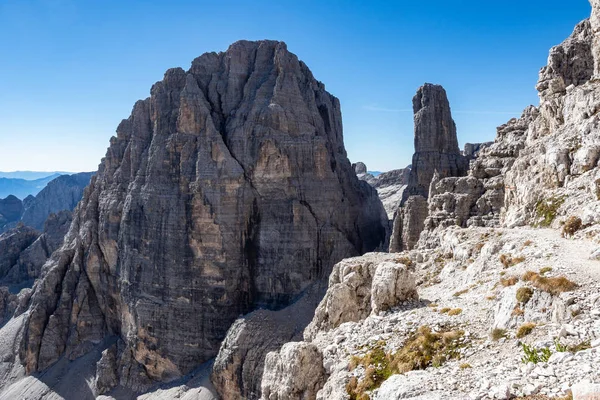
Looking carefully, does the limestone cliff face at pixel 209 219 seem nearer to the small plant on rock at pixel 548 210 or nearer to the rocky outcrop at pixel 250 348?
the rocky outcrop at pixel 250 348

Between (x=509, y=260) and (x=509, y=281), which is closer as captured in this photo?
(x=509, y=281)

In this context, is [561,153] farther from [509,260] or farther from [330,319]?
[330,319]

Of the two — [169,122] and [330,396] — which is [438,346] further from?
[169,122]

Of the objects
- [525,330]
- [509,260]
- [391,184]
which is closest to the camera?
[525,330]

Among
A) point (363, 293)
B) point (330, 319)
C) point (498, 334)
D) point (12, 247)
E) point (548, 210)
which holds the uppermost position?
point (548, 210)

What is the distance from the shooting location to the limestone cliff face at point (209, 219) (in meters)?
74.0

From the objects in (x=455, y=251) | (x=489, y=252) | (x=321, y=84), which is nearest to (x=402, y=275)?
(x=489, y=252)

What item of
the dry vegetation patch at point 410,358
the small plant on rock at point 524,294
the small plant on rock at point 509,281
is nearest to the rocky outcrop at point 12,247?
the dry vegetation patch at point 410,358

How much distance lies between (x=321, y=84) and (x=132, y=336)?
206 ft

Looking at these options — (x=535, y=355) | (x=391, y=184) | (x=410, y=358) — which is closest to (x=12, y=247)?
(x=391, y=184)

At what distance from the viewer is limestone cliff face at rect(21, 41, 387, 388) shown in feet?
243

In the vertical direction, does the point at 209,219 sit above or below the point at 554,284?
above

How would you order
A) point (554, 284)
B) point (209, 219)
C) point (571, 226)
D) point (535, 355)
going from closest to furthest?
point (535, 355) < point (554, 284) < point (571, 226) < point (209, 219)

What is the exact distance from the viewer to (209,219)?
74.1m
